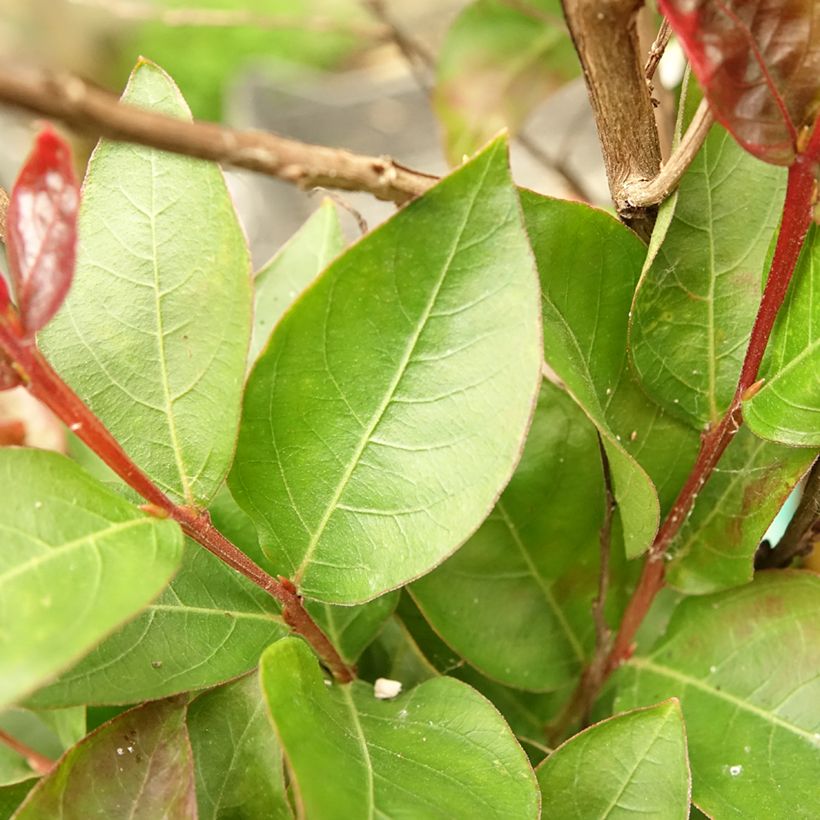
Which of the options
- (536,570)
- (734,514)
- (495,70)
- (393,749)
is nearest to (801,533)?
(734,514)

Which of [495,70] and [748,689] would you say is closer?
[748,689]

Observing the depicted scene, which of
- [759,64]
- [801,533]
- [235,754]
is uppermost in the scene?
[759,64]

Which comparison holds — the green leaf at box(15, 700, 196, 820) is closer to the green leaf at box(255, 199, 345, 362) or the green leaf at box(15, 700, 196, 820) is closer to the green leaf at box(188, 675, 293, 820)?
the green leaf at box(188, 675, 293, 820)

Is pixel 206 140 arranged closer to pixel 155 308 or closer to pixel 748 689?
pixel 155 308

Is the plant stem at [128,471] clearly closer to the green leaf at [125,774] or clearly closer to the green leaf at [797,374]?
the green leaf at [125,774]

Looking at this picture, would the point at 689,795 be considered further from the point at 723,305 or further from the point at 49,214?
the point at 49,214

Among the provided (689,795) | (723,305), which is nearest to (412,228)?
(723,305)

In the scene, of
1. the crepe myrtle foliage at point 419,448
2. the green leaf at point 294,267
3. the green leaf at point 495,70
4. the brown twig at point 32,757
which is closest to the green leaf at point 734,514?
the crepe myrtle foliage at point 419,448
